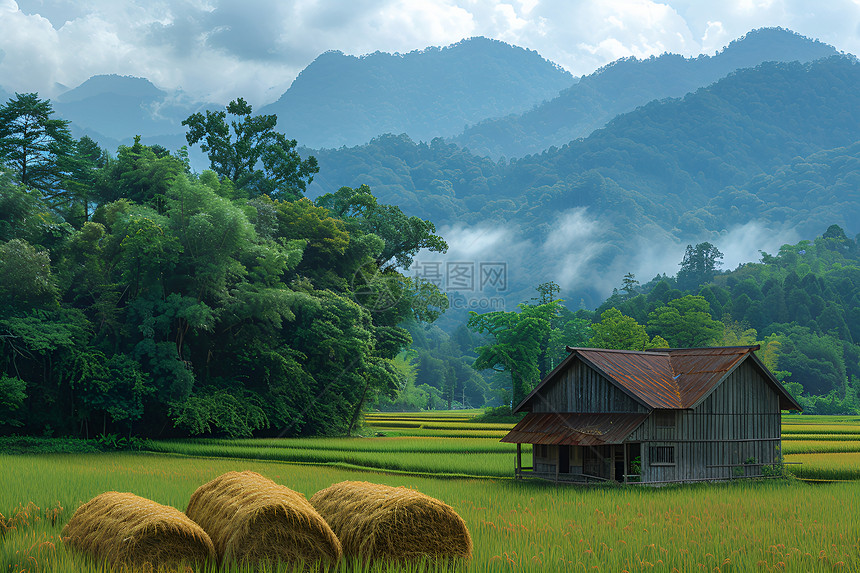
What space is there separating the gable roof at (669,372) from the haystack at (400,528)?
50.0 ft

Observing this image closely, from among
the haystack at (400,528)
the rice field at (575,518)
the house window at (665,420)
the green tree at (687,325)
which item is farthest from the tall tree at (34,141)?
the green tree at (687,325)

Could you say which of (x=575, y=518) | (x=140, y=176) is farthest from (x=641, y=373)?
(x=140, y=176)

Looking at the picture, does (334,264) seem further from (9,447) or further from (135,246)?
(9,447)

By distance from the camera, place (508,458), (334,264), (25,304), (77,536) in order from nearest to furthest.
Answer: (77,536) → (508,458) → (25,304) → (334,264)

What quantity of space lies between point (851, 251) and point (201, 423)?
184084 mm

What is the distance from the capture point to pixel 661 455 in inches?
1038

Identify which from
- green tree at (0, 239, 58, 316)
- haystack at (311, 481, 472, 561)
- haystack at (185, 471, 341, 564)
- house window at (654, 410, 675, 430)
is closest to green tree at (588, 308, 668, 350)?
house window at (654, 410, 675, 430)

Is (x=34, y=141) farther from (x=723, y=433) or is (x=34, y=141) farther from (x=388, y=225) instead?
(x=723, y=433)

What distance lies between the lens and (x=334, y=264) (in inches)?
2067

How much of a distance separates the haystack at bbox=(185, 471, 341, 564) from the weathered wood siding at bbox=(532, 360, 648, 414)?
17.2 m

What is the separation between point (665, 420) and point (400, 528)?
17453 mm

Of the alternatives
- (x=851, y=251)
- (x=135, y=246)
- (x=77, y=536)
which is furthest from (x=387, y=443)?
(x=851, y=251)

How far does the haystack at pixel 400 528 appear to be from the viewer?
11531 millimetres

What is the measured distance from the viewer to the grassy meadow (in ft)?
40.2
